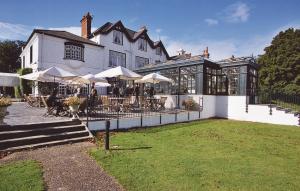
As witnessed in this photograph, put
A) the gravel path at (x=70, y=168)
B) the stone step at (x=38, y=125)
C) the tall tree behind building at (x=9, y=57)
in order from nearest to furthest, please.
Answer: the gravel path at (x=70, y=168) → the stone step at (x=38, y=125) → the tall tree behind building at (x=9, y=57)

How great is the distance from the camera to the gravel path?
5703mm

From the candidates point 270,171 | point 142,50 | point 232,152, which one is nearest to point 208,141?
point 232,152

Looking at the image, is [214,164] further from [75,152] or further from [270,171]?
[75,152]

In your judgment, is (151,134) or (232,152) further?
(151,134)

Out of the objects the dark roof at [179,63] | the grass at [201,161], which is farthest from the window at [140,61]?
the grass at [201,161]

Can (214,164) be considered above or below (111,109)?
below

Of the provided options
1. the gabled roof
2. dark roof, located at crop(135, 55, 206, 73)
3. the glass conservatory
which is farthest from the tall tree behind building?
the glass conservatory

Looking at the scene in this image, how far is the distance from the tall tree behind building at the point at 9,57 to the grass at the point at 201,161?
52.1 meters

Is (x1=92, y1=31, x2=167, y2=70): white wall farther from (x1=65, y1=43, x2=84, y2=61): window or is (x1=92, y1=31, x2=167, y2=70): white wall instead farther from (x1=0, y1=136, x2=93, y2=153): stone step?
(x1=0, y1=136, x2=93, y2=153): stone step

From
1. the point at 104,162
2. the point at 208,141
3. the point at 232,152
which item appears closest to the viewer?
the point at 104,162

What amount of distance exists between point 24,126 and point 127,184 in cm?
601

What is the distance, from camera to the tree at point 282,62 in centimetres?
3525

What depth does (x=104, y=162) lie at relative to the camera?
7316 mm

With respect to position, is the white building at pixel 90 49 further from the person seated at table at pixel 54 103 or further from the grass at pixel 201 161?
the grass at pixel 201 161
